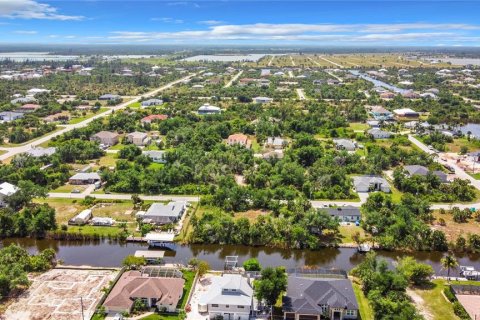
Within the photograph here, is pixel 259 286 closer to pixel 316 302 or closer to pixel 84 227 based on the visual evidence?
pixel 316 302

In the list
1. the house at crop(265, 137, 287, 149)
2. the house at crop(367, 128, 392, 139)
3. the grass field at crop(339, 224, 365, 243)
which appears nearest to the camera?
the grass field at crop(339, 224, 365, 243)

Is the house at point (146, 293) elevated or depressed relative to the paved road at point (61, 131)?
depressed

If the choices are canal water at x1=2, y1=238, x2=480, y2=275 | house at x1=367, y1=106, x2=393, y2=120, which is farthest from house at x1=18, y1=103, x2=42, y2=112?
house at x1=367, y1=106, x2=393, y2=120

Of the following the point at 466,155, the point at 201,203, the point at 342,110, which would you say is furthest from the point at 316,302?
the point at 342,110

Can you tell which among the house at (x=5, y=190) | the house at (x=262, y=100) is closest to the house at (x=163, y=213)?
the house at (x=5, y=190)

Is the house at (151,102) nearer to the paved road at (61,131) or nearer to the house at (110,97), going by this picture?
the paved road at (61,131)

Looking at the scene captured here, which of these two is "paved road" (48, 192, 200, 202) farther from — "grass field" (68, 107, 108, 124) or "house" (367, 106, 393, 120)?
"house" (367, 106, 393, 120)
